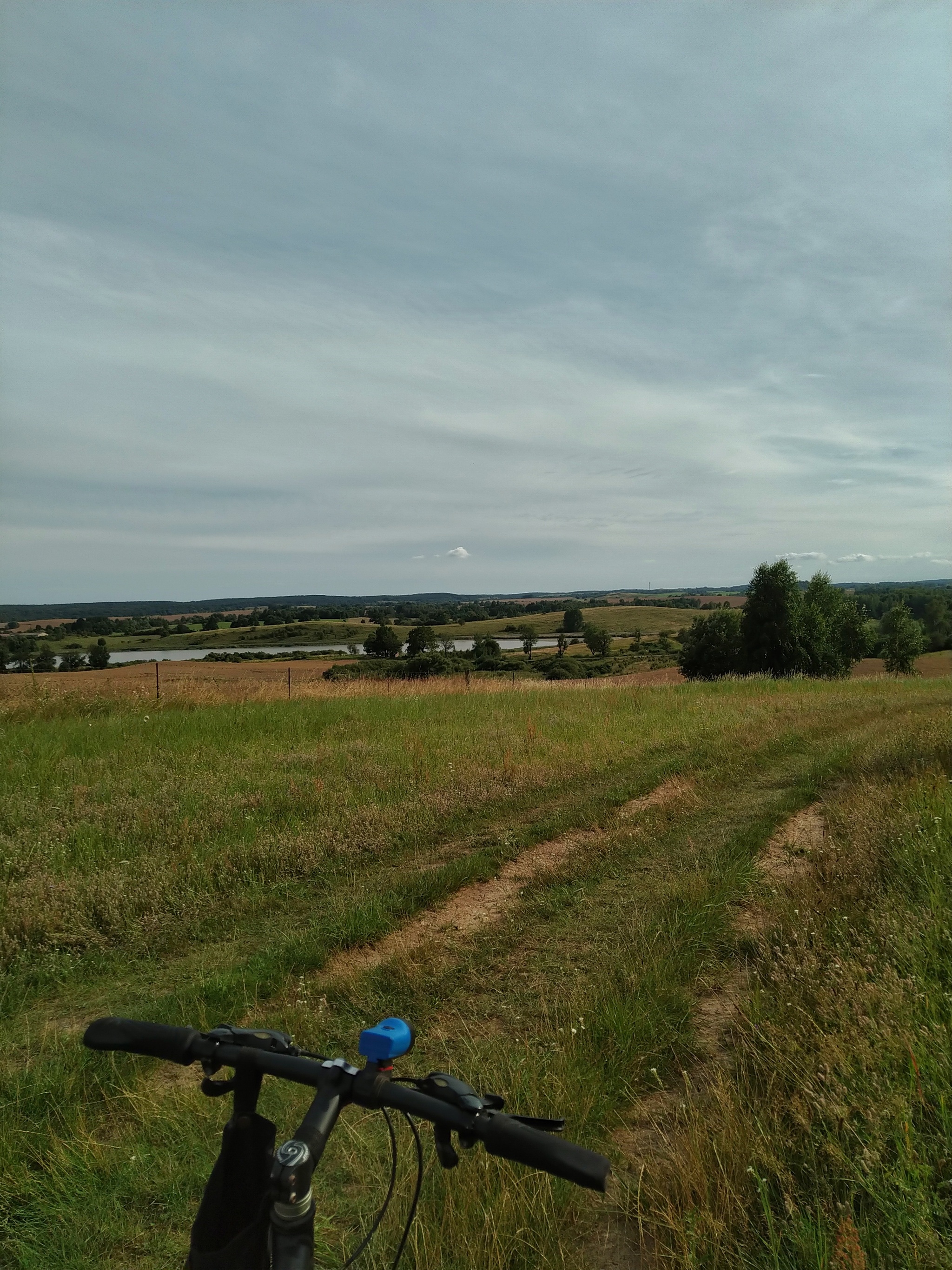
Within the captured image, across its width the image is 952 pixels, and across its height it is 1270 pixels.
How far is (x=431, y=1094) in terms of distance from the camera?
1.43m

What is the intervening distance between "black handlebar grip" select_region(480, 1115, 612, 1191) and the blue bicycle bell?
22 cm

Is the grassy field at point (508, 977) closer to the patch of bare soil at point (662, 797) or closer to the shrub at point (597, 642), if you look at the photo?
the patch of bare soil at point (662, 797)

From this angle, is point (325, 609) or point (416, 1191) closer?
point (416, 1191)

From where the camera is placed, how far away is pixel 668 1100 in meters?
3.35

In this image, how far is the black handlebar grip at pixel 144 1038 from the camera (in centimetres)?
156

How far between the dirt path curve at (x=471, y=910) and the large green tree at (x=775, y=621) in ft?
146

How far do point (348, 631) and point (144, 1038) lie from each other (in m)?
90.6

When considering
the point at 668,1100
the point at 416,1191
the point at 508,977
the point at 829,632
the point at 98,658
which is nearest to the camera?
the point at 416,1191

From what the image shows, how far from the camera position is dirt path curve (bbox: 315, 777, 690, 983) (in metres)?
5.17

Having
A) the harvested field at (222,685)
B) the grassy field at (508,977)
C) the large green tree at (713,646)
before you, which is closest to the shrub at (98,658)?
the harvested field at (222,685)

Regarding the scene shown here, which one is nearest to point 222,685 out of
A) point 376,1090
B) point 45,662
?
point 45,662

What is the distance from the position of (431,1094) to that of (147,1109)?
2.86 m

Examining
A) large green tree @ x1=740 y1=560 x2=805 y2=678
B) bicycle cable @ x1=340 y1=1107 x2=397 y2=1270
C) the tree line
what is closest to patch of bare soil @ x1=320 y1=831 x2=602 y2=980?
bicycle cable @ x1=340 y1=1107 x2=397 y2=1270

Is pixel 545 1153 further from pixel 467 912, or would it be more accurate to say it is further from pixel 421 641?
pixel 421 641
